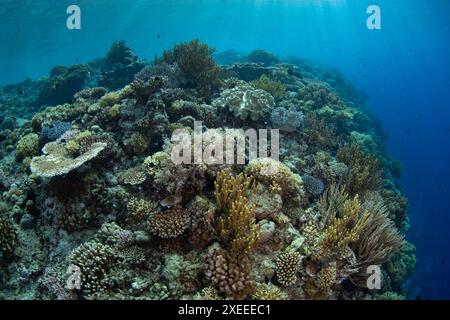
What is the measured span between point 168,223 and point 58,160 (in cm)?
297

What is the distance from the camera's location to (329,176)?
28.0 feet

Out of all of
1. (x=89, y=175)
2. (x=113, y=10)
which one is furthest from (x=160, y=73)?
(x=113, y=10)

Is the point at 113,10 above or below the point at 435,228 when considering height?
above

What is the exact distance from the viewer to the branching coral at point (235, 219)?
5.14m

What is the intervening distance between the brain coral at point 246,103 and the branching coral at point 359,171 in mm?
2923

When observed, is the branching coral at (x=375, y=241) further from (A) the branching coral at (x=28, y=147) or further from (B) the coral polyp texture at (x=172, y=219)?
(A) the branching coral at (x=28, y=147)

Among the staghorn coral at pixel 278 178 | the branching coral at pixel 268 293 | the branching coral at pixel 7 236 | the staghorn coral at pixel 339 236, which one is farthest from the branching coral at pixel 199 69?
the branching coral at pixel 268 293

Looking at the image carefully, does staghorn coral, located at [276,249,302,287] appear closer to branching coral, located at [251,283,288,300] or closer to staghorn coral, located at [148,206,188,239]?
branching coral, located at [251,283,288,300]

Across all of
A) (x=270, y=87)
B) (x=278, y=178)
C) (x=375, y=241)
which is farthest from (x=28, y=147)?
(x=270, y=87)

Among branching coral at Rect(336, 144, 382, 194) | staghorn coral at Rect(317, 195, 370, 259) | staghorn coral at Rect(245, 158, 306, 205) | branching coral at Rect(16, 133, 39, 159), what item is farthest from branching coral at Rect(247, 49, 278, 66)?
staghorn coral at Rect(317, 195, 370, 259)

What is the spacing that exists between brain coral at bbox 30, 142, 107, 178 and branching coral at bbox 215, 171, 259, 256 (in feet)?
9.73

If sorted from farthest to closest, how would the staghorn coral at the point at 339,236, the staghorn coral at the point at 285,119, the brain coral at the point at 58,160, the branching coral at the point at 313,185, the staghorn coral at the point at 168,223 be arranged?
the staghorn coral at the point at 285,119, the branching coral at the point at 313,185, the brain coral at the point at 58,160, the staghorn coral at the point at 339,236, the staghorn coral at the point at 168,223
